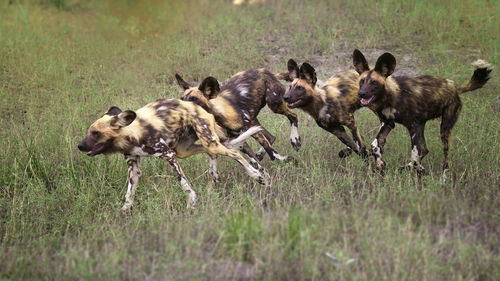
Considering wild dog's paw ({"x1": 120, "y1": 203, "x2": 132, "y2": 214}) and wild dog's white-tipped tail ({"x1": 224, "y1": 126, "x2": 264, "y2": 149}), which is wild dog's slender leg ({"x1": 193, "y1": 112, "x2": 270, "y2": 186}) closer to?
wild dog's white-tipped tail ({"x1": 224, "y1": 126, "x2": 264, "y2": 149})

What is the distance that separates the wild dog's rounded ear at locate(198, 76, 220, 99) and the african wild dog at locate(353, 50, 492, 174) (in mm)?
1242

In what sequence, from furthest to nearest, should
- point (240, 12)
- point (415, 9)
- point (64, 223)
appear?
point (240, 12)
point (415, 9)
point (64, 223)

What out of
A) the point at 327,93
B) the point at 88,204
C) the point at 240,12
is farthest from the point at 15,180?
the point at 240,12

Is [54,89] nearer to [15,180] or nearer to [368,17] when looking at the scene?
[15,180]

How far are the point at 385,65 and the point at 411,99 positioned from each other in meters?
0.36

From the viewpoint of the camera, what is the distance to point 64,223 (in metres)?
4.91

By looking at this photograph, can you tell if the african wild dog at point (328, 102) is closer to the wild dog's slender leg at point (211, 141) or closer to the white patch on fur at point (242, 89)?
the white patch on fur at point (242, 89)

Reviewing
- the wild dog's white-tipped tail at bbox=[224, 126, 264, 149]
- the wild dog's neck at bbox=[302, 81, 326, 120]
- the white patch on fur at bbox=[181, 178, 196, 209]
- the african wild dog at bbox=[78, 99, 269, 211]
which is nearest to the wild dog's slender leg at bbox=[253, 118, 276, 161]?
the wild dog's neck at bbox=[302, 81, 326, 120]

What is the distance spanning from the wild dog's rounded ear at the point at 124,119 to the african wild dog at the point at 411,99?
1.90 metres

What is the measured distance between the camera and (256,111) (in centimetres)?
634

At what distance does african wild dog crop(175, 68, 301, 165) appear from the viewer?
19.5 feet

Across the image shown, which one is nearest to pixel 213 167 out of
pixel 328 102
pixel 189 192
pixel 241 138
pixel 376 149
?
pixel 241 138

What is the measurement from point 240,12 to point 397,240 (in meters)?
7.55

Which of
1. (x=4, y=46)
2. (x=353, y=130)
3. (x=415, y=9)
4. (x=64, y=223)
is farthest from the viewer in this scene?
(x=415, y=9)
